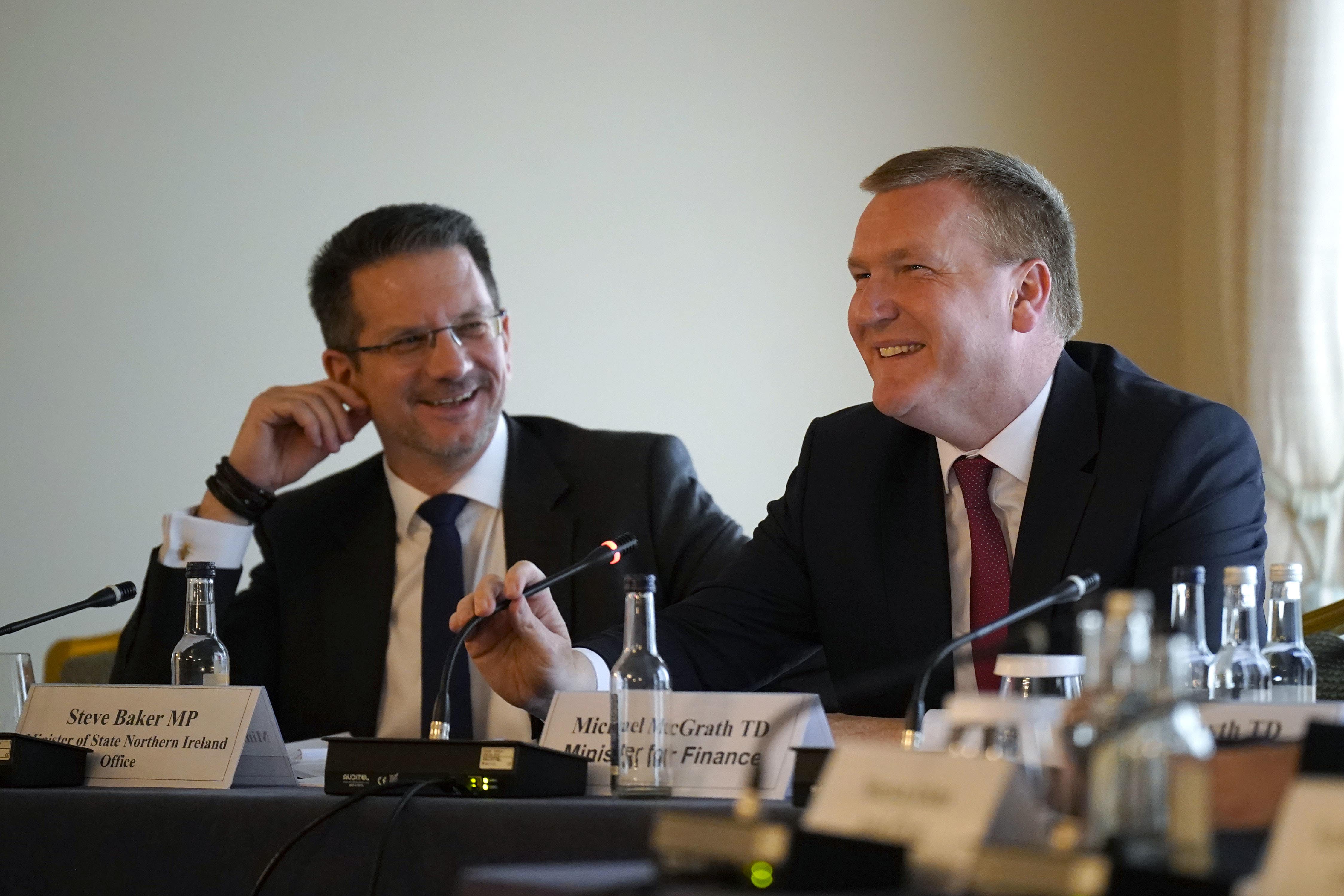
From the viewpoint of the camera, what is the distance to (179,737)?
→ 1.59 metres

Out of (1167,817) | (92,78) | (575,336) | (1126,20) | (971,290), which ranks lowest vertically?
(1167,817)

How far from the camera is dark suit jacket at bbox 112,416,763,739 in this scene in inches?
99.1

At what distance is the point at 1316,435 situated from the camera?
11.1ft

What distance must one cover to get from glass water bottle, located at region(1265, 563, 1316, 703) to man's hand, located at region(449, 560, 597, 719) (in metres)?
0.80

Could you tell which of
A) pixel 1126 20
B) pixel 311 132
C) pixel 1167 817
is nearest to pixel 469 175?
pixel 311 132

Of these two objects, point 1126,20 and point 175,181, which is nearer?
point 175,181

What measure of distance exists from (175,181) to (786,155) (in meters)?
1.57

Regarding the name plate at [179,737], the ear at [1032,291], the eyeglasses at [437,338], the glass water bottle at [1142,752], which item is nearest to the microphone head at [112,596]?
the name plate at [179,737]

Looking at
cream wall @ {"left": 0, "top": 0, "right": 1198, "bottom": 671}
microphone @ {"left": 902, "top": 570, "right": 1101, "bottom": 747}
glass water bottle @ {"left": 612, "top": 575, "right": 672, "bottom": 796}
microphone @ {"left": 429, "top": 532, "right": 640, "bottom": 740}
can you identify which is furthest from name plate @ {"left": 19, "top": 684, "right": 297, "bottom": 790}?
cream wall @ {"left": 0, "top": 0, "right": 1198, "bottom": 671}

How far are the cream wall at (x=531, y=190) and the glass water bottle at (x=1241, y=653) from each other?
253 cm

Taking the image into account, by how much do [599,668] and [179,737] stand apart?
22.8 inches

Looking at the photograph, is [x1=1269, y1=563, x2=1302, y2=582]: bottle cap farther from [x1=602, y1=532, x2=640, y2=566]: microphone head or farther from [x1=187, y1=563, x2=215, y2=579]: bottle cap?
[x1=187, y1=563, x2=215, y2=579]: bottle cap

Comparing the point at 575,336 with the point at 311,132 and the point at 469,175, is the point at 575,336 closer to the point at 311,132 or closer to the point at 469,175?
the point at 469,175

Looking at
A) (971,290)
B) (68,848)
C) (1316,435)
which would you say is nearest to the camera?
(68,848)
